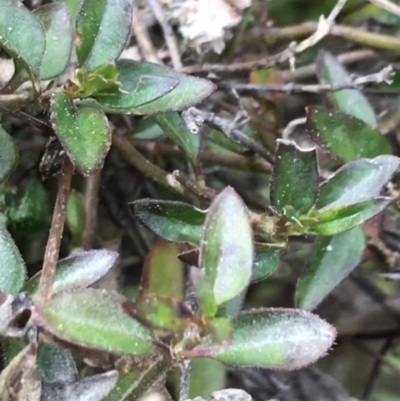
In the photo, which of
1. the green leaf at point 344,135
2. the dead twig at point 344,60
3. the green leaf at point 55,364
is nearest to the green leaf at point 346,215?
the green leaf at point 344,135

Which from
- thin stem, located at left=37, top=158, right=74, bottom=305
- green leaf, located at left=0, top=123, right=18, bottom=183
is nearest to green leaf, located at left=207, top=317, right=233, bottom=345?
thin stem, located at left=37, top=158, right=74, bottom=305

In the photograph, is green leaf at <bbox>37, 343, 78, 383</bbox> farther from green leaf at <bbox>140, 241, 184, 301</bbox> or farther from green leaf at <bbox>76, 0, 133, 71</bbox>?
green leaf at <bbox>76, 0, 133, 71</bbox>

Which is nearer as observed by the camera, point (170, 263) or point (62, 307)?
point (62, 307)

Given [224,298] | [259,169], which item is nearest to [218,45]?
[259,169]

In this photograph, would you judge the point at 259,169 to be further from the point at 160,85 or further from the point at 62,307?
the point at 62,307

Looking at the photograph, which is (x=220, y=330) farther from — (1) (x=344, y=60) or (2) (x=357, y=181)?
(1) (x=344, y=60)

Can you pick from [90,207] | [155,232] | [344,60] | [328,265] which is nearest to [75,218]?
[90,207]

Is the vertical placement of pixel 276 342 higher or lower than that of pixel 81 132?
lower
